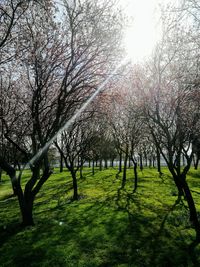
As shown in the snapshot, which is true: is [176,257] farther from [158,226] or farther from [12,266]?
[12,266]

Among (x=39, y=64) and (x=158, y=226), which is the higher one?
(x=39, y=64)

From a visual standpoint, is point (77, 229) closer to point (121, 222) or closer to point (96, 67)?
point (121, 222)

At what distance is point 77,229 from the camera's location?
42.0 feet

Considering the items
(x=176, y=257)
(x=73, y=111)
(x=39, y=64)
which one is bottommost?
(x=176, y=257)

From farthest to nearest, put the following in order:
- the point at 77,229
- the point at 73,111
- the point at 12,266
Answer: the point at 73,111
the point at 77,229
the point at 12,266

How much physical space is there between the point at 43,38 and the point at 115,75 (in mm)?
4018

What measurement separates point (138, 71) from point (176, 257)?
376 inches

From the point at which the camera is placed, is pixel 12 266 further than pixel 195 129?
No

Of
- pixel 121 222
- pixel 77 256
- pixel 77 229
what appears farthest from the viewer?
pixel 121 222

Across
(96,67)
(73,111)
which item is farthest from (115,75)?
(73,111)

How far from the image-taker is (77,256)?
31.0 feet

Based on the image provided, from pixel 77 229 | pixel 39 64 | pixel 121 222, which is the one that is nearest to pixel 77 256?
pixel 77 229

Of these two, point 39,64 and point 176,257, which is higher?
point 39,64

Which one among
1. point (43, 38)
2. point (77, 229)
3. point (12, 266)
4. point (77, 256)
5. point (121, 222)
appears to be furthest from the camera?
point (121, 222)
